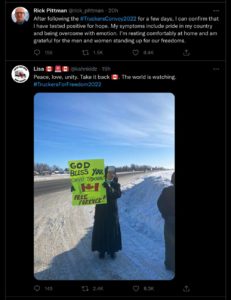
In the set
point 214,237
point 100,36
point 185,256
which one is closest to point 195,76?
point 100,36

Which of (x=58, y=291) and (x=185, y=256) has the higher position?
(x=185, y=256)

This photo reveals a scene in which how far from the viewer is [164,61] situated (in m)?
3.98

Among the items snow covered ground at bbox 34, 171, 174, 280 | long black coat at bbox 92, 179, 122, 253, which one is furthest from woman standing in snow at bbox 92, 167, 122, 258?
snow covered ground at bbox 34, 171, 174, 280

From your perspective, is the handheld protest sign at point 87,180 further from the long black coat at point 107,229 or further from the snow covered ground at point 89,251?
the long black coat at point 107,229

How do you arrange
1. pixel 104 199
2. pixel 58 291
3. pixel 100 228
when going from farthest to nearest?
pixel 100 228
pixel 104 199
pixel 58 291

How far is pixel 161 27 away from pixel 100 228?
13.2ft
